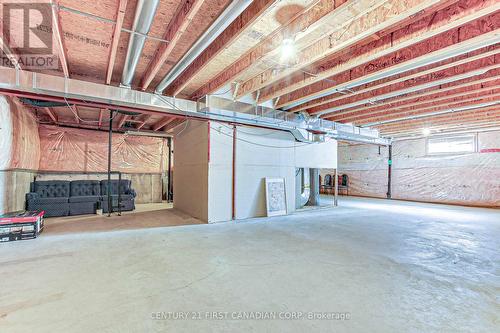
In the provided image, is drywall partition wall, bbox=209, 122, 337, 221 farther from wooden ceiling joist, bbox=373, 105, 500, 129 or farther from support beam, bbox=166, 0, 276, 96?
wooden ceiling joist, bbox=373, 105, 500, 129

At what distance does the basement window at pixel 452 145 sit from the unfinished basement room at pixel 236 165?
1.02 metres

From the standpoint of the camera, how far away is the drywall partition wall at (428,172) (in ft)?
25.5

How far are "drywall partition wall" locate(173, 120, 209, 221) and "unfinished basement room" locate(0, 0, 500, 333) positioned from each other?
0.22 ft

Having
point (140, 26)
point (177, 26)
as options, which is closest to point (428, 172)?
point (177, 26)

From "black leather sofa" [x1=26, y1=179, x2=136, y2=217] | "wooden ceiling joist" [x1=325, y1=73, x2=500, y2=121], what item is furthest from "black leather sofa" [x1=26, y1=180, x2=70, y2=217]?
"wooden ceiling joist" [x1=325, y1=73, x2=500, y2=121]

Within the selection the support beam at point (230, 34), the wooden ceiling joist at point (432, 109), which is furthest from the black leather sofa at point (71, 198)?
the wooden ceiling joist at point (432, 109)

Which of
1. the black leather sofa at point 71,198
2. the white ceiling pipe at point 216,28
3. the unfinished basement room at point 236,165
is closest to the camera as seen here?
the unfinished basement room at point 236,165

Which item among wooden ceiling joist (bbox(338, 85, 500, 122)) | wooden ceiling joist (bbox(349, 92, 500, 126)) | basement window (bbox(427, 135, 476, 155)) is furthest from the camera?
basement window (bbox(427, 135, 476, 155))

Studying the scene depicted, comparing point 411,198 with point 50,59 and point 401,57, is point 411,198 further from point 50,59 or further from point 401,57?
point 50,59

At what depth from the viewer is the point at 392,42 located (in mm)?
2826

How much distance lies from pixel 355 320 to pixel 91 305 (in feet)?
6.50

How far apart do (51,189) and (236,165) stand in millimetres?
4595

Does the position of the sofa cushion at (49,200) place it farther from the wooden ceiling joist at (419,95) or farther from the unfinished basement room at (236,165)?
the wooden ceiling joist at (419,95)

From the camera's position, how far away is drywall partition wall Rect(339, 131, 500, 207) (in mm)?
7777
